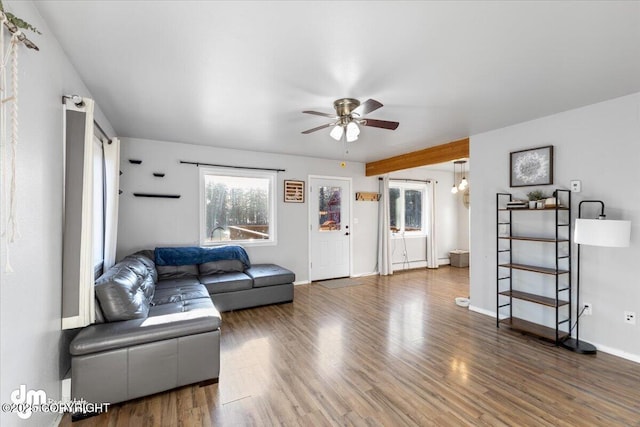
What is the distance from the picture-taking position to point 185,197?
15.3 feet

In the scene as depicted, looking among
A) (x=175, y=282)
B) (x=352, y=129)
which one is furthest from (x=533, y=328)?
(x=175, y=282)

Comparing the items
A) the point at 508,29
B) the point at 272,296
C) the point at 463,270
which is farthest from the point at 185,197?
the point at 463,270

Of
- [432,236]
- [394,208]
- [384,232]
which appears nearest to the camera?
[384,232]

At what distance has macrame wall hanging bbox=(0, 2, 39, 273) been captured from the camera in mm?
1254

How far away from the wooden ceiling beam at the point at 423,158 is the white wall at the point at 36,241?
176 inches

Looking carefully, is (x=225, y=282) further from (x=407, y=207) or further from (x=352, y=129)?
(x=407, y=207)

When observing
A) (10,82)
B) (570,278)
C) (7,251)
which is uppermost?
(10,82)

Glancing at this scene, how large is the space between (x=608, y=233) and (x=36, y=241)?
4197 mm

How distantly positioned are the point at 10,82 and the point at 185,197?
342 centimetres

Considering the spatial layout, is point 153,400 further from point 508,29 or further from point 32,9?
point 508,29

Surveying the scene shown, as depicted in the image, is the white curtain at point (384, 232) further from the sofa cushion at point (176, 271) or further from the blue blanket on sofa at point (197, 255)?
the sofa cushion at point (176, 271)

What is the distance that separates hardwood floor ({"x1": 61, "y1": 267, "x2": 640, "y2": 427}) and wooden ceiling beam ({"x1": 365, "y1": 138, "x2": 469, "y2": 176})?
7.70ft

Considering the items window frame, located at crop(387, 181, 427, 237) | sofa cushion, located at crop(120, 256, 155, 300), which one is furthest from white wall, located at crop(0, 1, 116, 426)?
window frame, located at crop(387, 181, 427, 237)

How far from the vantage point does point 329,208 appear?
5.98 metres
